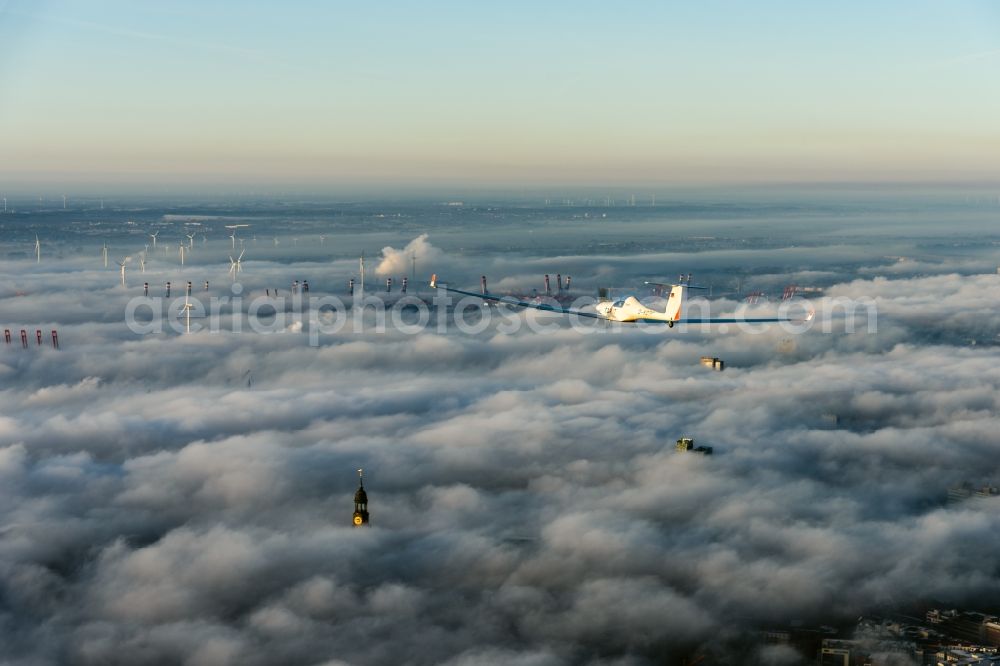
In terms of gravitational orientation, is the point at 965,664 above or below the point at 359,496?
below

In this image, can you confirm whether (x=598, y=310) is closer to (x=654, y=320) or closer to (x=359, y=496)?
(x=654, y=320)

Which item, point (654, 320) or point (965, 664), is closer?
point (654, 320)

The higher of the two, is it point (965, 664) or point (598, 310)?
point (598, 310)

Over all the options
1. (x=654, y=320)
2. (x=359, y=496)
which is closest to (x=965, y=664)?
(x=654, y=320)

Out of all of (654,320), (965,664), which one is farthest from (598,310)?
(965,664)

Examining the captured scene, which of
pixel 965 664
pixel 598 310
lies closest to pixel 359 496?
pixel 598 310

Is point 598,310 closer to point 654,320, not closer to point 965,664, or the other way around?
point 654,320

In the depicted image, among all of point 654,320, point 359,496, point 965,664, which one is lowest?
point 965,664

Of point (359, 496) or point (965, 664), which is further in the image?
point (965, 664)
